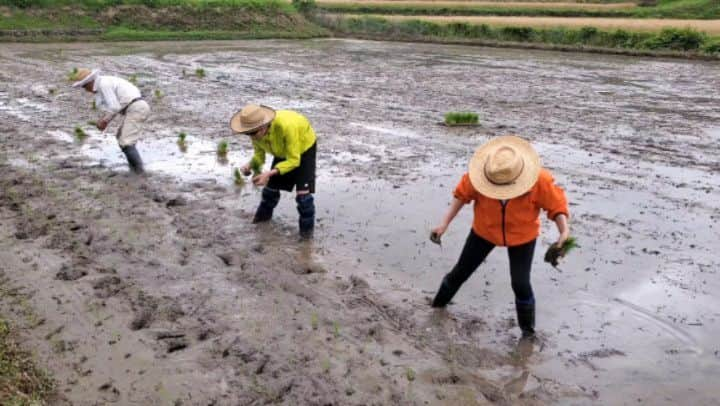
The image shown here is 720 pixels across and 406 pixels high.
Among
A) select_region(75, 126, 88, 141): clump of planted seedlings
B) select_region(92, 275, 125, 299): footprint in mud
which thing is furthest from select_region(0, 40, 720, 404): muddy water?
select_region(92, 275, 125, 299): footprint in mud

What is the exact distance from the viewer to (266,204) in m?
6.51

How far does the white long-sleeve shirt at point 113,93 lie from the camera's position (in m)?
7.76

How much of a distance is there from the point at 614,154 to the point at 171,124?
7322 millimetres

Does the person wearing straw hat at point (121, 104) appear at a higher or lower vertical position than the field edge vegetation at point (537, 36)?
higher

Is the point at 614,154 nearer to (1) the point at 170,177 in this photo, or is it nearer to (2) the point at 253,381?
(1) the point at 170,177

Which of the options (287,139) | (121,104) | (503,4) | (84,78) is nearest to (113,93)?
(121,104)

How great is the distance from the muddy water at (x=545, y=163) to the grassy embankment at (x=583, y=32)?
657 cm

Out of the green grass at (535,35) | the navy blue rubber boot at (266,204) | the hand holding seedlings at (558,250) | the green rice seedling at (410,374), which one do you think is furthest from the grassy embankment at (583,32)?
the green rice seedling at (410,374)

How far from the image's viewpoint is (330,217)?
6887mm

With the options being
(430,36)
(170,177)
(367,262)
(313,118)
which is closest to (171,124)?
(313,118)

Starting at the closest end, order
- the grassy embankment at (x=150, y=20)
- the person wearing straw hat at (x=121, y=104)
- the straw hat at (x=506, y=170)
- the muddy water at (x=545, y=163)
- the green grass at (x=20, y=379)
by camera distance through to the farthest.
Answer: the green grass at (x=20, y=379) → the straw hat at (x=506, y=170) → the muddy water at (x=545, y=163) → the person wearing straw hat at (x=121, y=104) → the grassy embankment at (x=150, y=20)

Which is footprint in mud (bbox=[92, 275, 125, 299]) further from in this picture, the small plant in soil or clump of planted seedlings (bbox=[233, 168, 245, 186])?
the small plant in soil

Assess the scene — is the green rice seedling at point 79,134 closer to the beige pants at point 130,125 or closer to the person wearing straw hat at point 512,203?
the beige pants at point 130,125

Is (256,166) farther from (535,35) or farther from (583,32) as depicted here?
(535,35)
